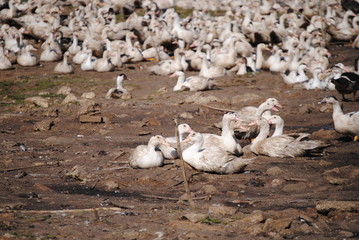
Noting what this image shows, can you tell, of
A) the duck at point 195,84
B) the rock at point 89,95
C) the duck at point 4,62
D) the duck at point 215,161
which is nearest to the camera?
the duck at point 215,161

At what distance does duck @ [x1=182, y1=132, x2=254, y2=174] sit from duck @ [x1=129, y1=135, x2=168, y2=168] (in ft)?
1.62

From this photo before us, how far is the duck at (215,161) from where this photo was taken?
10969 millimetres

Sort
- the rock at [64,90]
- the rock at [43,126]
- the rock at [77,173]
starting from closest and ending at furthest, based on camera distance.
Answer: the rock at [77,173]
the rock at [43,126]
the rock at [64,90]

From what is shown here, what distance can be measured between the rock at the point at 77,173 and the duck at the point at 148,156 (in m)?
0.92

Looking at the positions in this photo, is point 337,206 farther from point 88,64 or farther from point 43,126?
point 88,64

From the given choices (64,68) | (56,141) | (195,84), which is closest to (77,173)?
(56,141)

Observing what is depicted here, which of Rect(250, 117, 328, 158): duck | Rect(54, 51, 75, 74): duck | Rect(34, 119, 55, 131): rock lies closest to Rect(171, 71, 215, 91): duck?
Rect(54, 51, 75, 74): duck

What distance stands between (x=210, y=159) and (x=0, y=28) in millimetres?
21366

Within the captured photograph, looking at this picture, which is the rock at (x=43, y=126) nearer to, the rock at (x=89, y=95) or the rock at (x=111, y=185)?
the rock at (x=89, y=95)

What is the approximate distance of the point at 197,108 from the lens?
56.9 ft

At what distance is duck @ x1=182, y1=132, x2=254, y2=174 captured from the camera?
11.0 metres

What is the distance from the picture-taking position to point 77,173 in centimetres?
1072

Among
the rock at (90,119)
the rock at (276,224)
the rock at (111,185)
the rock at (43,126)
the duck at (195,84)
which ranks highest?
the rock at (276,224)

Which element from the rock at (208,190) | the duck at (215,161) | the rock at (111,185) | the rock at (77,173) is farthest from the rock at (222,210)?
the rock at (77,173)
